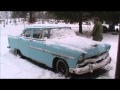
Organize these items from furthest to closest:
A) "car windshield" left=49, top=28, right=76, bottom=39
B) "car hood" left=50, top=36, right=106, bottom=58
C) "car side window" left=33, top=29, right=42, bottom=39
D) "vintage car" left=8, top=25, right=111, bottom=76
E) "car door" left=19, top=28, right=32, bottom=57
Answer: "car door" left=19, top=28, right=32, bottom=57 → "car side window" left=33, top=29, right=42, bottom=39 → "car windshield" left=49, top=28, right=76, bottom=39 → "car hood" left=50, top=36, right=106, bottom=58 → "vintage car" left=8, top=25, right=111, bottom=76

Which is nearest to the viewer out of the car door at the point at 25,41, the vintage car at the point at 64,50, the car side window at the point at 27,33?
the vintage car at the point at 64,50

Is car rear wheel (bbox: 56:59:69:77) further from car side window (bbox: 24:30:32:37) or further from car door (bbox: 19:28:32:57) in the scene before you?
car side window (bbox: 24:30:32:37)

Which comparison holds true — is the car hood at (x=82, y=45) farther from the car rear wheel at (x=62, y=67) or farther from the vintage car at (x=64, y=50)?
the car rear wheel at (x=62, y=67)

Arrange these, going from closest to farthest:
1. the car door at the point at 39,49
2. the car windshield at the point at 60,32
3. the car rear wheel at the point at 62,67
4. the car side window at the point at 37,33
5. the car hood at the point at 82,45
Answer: the car hood at the point at 82,45 < the car rear wheel at the point at 62,67 < the car door at the point at 39,49 < the car windshield at the point at 60,32 < the car side window at the point at 37,33

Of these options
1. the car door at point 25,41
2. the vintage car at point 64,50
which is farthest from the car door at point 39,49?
the car door at point 25,41

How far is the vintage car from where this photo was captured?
17.4ft

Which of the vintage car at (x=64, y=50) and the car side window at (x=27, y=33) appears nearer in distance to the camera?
the vintage car at (x=64, y=50)

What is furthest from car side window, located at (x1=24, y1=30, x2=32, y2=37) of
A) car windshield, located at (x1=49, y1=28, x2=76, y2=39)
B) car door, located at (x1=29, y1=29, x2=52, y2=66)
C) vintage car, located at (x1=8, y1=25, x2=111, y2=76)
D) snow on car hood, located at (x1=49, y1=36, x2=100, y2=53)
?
snow on car hood, located at (x1=49, y1=36, x2=100, y2=53)

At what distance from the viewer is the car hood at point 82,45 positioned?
5.45 metres

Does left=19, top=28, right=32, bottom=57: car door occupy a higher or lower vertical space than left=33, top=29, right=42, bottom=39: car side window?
lower

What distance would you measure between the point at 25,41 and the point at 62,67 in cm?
215

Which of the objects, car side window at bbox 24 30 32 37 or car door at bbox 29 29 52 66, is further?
car side window at bbox 24 30 32 37
